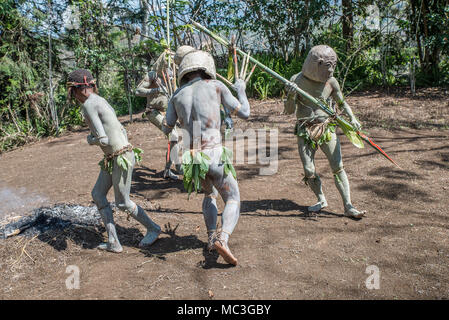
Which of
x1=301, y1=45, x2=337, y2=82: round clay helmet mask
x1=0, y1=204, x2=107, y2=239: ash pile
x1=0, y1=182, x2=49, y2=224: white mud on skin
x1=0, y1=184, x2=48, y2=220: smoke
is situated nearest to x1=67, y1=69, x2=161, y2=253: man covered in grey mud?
x1=0, y1=204, x2=107, y2=239: ash pile

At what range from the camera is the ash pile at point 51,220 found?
391 cm

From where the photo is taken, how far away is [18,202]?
5117 millimetres

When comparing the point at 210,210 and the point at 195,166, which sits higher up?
the point at 195,166

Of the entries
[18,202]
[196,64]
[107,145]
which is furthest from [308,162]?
[18,202]

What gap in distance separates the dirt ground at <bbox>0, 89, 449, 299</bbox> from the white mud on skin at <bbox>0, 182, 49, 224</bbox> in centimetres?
3

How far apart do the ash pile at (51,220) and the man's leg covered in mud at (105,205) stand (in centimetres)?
64

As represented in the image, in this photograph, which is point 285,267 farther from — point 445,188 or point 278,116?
point 278,116

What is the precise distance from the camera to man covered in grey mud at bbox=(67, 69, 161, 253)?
3.27 metres

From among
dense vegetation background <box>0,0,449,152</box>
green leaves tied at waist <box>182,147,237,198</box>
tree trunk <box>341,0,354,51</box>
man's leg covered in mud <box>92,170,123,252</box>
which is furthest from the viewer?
tree trunk <box>341,0,354,51</box>

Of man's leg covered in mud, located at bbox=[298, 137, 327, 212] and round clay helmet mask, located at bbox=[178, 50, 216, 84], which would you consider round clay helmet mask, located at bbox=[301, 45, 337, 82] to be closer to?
man's leg covered in mud, located at bbox=[298, 137, 327, 212]

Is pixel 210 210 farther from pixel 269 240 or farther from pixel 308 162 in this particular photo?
pixel 308 162

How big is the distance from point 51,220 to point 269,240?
Result: 2.42 metres

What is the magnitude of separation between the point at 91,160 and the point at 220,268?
448cm

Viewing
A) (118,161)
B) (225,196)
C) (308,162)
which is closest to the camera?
(225,196)
